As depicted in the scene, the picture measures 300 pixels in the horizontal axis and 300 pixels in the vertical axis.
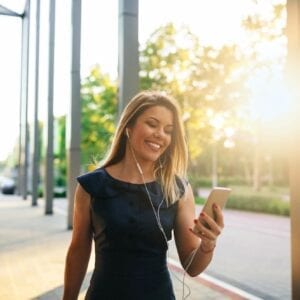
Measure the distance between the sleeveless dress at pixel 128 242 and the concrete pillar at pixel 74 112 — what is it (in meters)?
9.65

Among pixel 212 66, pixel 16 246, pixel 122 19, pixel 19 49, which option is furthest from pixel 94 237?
pixel 19 49

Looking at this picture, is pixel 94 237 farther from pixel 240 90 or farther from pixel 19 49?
pixel 19 49

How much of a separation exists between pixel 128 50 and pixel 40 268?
321cm

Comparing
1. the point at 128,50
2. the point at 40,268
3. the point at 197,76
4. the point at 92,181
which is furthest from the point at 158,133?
the point at 197,76

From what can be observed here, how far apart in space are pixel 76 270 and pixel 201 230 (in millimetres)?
517

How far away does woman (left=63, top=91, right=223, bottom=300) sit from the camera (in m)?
1.64

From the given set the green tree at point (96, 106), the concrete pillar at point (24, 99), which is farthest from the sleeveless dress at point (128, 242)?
the green tree at point (96, 106)

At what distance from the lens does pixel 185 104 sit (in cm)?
2195

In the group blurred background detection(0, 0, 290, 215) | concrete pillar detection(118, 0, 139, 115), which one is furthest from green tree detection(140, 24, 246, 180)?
concrete pillar detection(118, 0, 139, 115)

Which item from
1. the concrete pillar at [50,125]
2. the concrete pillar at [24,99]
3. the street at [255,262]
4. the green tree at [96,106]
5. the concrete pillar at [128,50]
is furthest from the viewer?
the green tree at [96,106]

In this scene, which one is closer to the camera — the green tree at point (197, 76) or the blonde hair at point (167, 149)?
the blonde hair at point (167, 149)

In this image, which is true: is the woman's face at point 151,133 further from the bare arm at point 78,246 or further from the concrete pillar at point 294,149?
the concrete pillar at point 294,149

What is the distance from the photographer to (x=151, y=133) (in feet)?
Result: 5.70

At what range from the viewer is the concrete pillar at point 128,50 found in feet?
20.9
